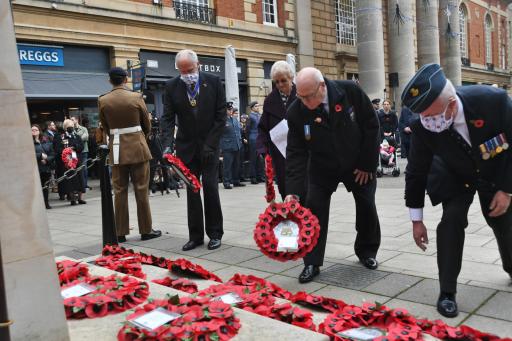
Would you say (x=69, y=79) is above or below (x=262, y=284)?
above

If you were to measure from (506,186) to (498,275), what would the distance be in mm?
1217

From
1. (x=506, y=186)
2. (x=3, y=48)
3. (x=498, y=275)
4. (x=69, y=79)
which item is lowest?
(x=498, y=275)

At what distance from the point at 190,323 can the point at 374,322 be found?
3.23 feet

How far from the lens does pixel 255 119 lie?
13133 mm

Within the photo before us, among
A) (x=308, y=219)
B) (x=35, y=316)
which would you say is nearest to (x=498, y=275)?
(x=308, y=219)

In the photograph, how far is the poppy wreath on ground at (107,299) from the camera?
315 cm

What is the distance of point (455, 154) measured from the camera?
11.1 feet

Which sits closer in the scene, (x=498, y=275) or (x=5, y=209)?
(x=5, y=209)

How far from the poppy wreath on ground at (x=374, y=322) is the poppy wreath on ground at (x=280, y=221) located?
68 centimetres

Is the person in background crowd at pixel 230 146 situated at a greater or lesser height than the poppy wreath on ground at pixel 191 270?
greater

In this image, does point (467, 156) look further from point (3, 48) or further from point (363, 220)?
point (3, 48)

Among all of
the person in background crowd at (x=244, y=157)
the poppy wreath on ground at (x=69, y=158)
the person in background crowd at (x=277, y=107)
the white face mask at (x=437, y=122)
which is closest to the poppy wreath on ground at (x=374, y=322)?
the white face mask at (x=437, y=122)

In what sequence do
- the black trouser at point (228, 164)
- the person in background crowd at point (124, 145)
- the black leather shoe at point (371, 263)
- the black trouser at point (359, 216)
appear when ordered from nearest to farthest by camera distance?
1. the black trouser at point (359, 216)
2. the black leather shoe at point (371, 263)
3. the person in background crowd at point (124, 145)
4. the black trouser at point (228, 164)

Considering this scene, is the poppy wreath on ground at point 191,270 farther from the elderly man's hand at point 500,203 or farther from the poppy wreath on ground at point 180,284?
the elderly man's hand at point 500,203
